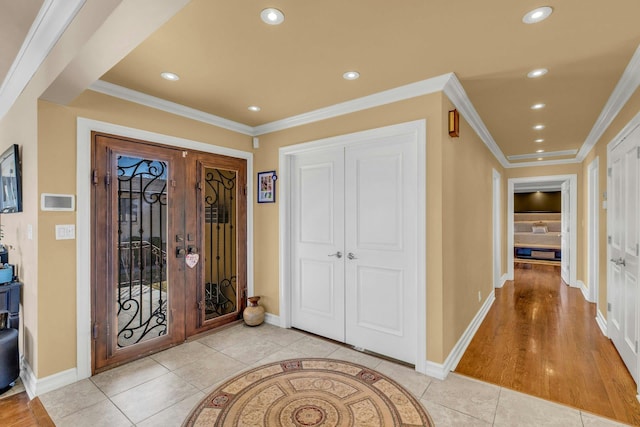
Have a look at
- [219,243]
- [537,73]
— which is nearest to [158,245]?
[219,243]

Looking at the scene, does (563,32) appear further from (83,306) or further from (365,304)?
(83,306)

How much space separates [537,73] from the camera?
2.50 meters

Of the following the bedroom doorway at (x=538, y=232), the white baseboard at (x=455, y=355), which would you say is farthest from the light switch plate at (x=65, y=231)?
the bedroom doorway at (x=538, y=232)

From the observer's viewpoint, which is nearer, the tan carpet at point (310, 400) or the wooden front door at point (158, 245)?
the tan carpet at point (310, 400)

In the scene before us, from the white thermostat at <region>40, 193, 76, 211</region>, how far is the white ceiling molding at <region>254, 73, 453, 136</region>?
2.12 metres

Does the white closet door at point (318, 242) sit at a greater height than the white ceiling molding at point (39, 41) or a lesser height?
lesser

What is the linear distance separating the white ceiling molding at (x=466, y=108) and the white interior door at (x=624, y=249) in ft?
4.28

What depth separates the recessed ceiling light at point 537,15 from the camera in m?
1.71

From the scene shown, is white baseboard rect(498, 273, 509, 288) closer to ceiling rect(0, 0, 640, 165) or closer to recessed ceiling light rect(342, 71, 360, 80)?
ceiling rect(0, 0, 640, 165)

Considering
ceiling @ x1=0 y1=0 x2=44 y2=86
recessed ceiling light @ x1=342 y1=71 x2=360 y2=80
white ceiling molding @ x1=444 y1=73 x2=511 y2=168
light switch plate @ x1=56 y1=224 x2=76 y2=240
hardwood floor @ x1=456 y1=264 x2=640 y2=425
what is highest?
ceiling @ x1=0 y1=0 x2=44 y2=86

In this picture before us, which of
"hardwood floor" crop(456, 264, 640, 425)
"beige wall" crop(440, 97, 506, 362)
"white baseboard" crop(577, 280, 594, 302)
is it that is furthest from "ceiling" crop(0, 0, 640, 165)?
"white baseboard" crop(577, 280, 594, 302)

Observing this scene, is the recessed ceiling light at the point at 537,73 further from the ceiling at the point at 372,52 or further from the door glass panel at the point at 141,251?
the door glass panel at the point at 141,251

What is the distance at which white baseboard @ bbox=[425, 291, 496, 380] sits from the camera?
2.62 meters

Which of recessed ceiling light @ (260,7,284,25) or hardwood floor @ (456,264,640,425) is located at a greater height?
recessed ceiling light @ (260,7,284,25)
